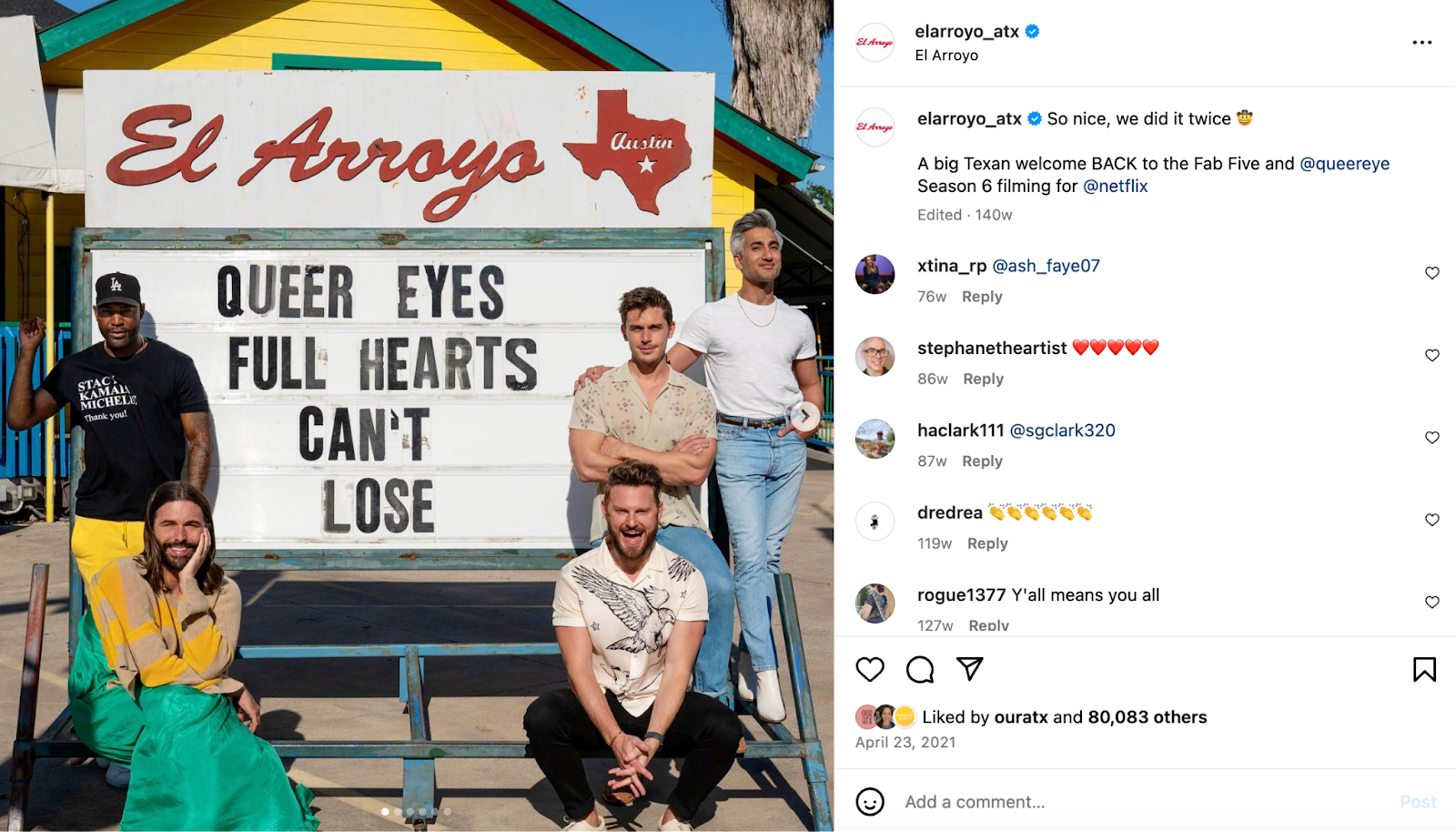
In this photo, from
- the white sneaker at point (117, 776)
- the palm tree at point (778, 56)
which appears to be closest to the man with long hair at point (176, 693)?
the white sneaker at point (117, 776)

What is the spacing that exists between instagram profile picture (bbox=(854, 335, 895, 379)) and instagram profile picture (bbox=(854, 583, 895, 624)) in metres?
0.35

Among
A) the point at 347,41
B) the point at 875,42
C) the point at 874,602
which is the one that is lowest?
the point at 874,602

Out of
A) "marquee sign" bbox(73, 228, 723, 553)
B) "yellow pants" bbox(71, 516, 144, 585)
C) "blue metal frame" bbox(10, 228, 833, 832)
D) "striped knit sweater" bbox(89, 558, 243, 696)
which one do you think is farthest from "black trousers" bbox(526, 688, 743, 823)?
"yellow pants" bbox(71, 516, 144, 585)

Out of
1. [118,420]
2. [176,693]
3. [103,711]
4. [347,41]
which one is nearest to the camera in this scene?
[176,693]

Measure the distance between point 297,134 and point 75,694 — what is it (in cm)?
280

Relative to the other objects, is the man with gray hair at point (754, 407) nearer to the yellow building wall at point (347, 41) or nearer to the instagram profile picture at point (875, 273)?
the instagram profile picture at point (875, 273)

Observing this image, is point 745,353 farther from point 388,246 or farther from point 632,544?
point 388,246

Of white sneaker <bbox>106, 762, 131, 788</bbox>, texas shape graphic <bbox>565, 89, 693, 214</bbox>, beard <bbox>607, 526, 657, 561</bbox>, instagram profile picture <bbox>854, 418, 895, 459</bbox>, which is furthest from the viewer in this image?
texas shape graphic <bbox>565, 89, 693, 214</bbox>

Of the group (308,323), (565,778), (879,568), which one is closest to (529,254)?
(308,323)

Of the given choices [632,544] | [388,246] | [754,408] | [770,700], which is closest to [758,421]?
[754,408]

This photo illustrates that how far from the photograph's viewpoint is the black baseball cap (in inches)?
222

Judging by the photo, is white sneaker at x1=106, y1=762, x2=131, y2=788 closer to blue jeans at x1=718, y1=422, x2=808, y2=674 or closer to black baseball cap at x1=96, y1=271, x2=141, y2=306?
black baseball cap at x1=96, y1=271, x2=141, y2=306

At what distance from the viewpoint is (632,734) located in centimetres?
487

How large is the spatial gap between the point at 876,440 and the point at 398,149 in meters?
4.70
